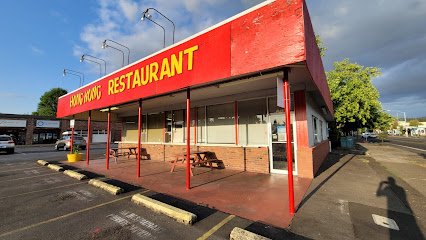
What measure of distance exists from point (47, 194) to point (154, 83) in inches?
183

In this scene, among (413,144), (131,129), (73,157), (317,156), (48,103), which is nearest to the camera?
(317,156)

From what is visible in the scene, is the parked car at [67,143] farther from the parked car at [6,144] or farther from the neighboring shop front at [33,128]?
the neighboring shop front at [33,128]

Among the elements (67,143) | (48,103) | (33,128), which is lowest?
(67,143)

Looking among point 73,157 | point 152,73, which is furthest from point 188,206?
point 73,157

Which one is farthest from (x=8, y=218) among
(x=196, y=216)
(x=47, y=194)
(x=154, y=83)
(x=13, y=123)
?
(x=13, y=123)

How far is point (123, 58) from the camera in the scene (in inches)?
464

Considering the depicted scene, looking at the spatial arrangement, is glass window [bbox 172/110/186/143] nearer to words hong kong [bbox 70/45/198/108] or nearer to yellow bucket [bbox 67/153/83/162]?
words hong kong [bbox 70/45/198/108]

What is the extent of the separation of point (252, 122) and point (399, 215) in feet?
18.5

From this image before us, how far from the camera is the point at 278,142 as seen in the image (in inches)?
335

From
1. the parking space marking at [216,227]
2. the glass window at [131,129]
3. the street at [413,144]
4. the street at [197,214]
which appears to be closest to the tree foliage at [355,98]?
the street at [413,144]

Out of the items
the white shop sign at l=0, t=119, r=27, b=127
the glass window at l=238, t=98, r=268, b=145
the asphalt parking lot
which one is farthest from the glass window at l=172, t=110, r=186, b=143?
the white shop sign at l=0, t=119, r=27, b=127

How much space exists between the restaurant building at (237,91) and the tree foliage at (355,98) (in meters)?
16.9

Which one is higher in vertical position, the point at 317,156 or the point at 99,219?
the point at 317,156

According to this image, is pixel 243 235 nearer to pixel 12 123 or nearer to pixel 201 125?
pixel 201 125
